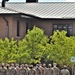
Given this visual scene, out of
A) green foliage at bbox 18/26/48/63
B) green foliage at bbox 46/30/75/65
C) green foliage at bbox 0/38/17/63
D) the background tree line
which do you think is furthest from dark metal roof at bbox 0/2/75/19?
green foliage at bbox 0/38/17/63

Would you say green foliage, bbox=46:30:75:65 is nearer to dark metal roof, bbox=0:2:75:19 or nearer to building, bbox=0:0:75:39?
building, bbox=0:0:75:39

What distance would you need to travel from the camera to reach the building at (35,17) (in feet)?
200

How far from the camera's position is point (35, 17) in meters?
64.1

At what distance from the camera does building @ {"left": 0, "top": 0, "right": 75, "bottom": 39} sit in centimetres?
6103

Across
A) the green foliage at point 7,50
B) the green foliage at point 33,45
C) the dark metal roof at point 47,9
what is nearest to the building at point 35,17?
the dark metal roof at point 47,9

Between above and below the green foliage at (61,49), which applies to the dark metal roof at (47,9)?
above

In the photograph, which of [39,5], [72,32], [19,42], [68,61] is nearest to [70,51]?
[68,61]

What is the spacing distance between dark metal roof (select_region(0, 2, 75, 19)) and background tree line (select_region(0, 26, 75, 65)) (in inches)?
326

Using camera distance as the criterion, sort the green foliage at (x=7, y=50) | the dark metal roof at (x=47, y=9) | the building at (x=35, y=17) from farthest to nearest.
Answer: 1. the dark metal roof at (x=47, y=9)
2. the building at (x=35, y=17)
3. the green foliage at (x=7, y=50)

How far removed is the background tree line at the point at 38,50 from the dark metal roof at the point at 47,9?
8.28 m

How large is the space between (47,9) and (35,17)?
14.7 ft

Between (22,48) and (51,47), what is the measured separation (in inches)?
98.5

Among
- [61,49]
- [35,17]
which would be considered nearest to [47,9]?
[35,17]

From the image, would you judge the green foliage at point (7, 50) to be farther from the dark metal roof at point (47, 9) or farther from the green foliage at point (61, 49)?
the dark metal roof at point (47, 9)
